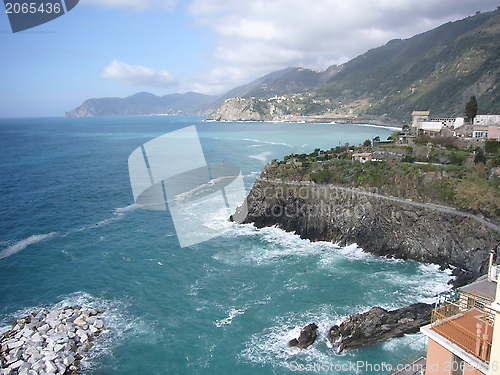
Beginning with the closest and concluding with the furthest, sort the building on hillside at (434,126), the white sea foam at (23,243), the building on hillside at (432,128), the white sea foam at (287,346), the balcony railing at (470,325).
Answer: the balcony railing at (470,325) → the white sea foam at (287,346) → the white sea foam at (23,243) → the building on hillside at (432,128) → the building on hillside at (434,126)

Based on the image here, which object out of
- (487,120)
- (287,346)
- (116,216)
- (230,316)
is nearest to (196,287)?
(230,316)

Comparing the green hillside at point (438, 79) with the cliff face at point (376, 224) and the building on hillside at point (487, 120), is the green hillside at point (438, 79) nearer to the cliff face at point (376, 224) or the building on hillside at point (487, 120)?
the building on hillside at point (487, 120)

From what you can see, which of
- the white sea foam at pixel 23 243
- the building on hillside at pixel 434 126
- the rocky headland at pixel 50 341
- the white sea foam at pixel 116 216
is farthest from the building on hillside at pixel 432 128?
the white sea foam at pixel 23 243

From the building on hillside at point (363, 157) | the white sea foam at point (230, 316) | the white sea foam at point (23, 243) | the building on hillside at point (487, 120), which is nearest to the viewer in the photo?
the white sea foam at point (230, 316)

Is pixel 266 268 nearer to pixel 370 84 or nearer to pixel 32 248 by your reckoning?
pixel 32 248

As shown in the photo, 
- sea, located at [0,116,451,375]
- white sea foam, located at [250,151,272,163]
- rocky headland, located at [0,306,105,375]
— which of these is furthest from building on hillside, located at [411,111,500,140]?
rocky headland, located at [0,306,105,375]

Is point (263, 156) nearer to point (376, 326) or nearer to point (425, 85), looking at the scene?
point (376, 326)

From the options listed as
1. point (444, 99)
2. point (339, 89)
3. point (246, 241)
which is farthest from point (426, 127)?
point (339, 89)
